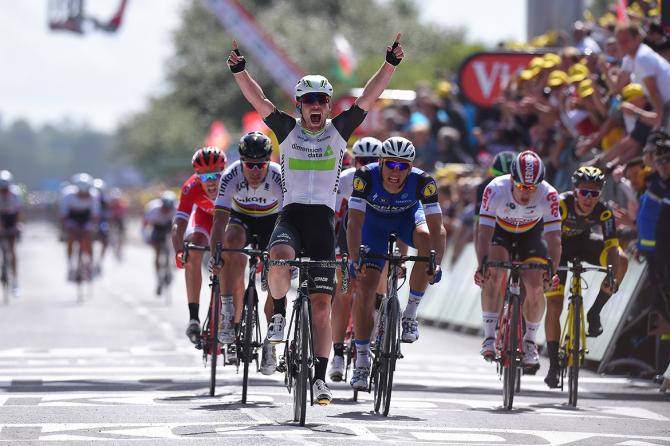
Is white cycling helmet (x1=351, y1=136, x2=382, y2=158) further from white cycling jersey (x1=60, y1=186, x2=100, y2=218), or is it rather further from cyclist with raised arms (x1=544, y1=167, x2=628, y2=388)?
white cycling jersey (x1=60, y1=186, x2=100, y2=218)

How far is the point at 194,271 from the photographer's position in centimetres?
1439

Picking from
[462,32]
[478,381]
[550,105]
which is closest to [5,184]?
[550,105]

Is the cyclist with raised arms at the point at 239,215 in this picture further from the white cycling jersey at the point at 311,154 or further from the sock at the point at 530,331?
the sock at the point at 530,331

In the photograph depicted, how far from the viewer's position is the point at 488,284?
13.6m

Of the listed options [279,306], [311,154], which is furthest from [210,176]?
[279,306]

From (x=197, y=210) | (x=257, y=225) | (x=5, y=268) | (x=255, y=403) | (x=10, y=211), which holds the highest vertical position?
(x=10, y=211)

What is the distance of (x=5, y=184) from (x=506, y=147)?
384 inches

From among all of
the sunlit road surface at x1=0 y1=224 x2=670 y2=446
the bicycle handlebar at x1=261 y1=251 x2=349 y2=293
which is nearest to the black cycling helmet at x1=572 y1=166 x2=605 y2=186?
the sunlit road surface at x1=0 y1=224 x2=670 y2=446

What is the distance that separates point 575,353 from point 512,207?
53.3 inches

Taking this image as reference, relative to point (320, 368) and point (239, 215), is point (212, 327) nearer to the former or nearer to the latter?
point (239, 215)

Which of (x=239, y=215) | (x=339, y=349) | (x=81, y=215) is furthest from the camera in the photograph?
(x=81, y=215)

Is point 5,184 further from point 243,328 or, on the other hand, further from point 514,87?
point 243,328

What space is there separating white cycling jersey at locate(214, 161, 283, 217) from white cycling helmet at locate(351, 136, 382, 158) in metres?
1.00

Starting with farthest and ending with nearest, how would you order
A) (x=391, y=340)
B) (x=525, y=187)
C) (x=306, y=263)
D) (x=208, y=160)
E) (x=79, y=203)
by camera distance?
(x=79, y=203) < (x=208, y=160) < (x=525, y=187) < (x=391, y=340) < (x=306, y=263)
